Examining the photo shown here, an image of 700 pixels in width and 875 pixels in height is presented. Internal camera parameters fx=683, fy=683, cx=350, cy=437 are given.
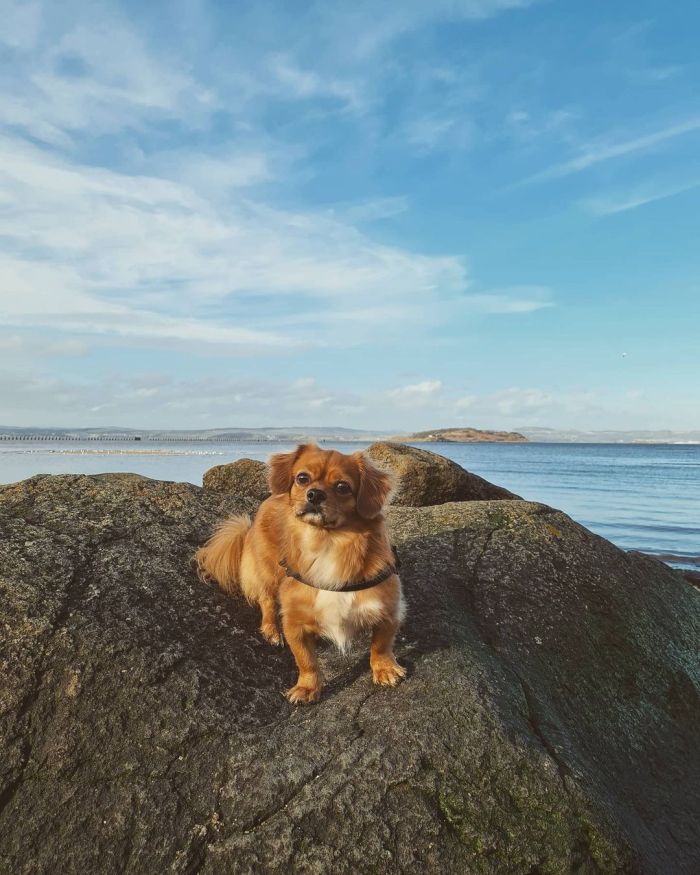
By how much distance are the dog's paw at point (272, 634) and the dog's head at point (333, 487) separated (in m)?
0.70

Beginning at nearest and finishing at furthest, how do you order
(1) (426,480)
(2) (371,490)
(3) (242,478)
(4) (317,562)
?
(4) (317,562), (2) (371,490), (3) (242,478), (1) (426,480)

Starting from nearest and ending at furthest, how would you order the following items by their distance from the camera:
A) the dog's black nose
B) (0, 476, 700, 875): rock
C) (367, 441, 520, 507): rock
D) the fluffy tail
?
(0, 476, 700, 875): rock < the dog's black nose < the fluffy tail < (367, 441, 520, 507): rock

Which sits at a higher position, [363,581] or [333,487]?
[333,487]

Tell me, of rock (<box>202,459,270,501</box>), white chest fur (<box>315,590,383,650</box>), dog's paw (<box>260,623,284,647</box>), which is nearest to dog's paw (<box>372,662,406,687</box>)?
white chest fur (<box>315,590,383,650</box>)

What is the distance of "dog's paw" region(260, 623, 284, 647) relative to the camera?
3.98 m

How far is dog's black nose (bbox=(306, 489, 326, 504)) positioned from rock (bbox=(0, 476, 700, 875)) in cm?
88

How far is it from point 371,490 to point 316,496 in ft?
1.07

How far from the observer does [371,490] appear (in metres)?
3.93

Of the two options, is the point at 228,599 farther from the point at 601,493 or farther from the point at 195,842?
the point at 601,493

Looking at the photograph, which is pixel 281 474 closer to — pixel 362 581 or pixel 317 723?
pixel 362 581

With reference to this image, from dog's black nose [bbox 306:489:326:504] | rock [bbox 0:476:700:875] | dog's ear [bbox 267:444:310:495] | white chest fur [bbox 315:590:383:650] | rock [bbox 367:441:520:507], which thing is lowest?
rock [bbox 0:476:700:875]

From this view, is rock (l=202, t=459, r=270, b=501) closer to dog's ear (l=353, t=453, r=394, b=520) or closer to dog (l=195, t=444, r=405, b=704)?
dog (l=195, t=444, r=405, b=704)

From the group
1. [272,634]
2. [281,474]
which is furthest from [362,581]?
[281,474]

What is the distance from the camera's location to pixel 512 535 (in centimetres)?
508
